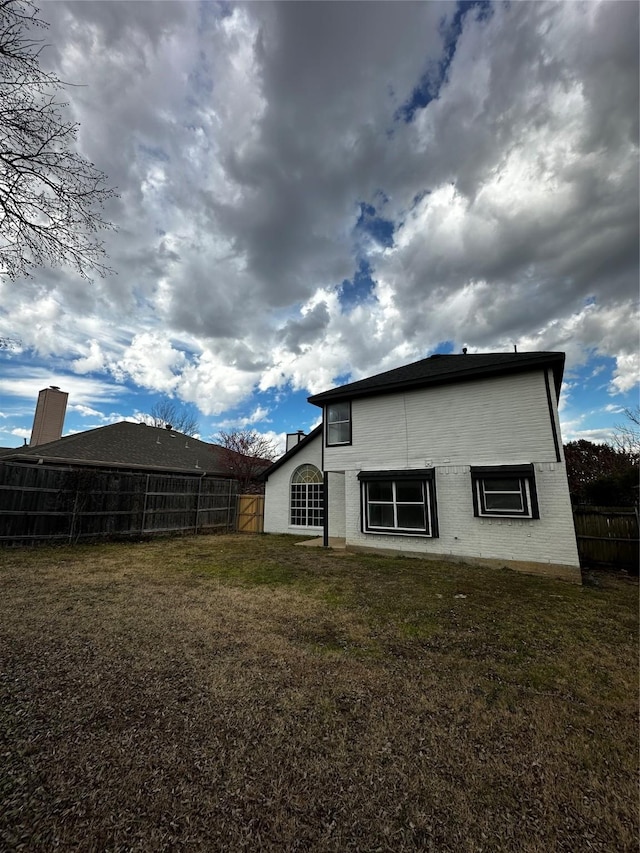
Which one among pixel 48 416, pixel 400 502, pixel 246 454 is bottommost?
pixel 400 502

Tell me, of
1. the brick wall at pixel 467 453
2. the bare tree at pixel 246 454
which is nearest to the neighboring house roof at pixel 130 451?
the bare tree at pixel 246 454

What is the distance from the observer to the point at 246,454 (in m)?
25.4

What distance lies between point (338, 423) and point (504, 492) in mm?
5917

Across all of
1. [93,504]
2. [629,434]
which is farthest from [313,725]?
[629,434]

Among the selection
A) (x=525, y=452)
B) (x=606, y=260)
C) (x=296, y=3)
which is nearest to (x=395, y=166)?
(x=296, y=3)

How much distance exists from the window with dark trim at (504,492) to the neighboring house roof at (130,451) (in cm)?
1432

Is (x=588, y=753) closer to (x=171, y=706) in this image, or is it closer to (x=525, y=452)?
(x=171, y=706)

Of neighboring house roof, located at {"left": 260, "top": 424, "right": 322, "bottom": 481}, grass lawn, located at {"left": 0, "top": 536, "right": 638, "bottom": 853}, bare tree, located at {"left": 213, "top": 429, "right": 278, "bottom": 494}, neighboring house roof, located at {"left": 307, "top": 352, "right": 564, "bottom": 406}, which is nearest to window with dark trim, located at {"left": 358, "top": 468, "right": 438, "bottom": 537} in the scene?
neighboring house roof, located at {"left": 307, "top": 352, "right": 564, "bottom": 406}

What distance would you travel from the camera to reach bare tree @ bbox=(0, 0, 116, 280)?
3.74 m

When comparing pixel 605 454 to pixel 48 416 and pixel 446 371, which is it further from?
pixel 48 416

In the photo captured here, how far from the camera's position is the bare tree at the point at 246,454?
70.6 feet

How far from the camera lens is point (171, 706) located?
287 cm

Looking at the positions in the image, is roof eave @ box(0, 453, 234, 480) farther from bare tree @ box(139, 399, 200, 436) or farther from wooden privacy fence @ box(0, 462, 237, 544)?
bare tree @ box(139, 399, 200, 436)

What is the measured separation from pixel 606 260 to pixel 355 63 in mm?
8530
